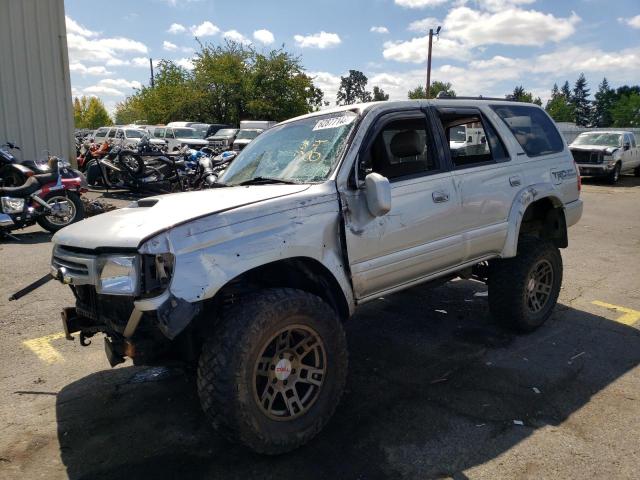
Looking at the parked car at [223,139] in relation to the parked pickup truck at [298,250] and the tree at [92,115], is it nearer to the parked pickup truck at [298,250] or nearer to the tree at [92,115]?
the parked pickup truck at [298,250]

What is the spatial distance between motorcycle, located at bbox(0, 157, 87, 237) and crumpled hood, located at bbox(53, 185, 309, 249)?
605 cm

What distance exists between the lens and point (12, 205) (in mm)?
8188

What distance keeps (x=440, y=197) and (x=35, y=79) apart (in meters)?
10.9

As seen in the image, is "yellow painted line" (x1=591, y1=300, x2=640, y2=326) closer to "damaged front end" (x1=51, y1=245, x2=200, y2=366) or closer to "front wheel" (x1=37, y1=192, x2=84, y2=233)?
"damaged front end" (x1=51, y1=245, x2=200, y2=366)

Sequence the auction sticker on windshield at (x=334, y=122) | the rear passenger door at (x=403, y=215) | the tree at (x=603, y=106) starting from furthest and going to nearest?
1. the tree at (x=603, y=106)
2. the auction sticker on windshield at (x=334, y=122)
3. the rear passenger door at (x=403, y=215)

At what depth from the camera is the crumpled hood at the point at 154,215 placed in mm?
2639

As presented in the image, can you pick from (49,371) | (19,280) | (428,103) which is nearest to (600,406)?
(428,103)

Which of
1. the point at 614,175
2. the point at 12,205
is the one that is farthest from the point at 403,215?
the point at 614,175

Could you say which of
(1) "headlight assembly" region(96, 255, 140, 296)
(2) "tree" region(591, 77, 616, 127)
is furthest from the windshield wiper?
Answer: (2) "tree" region(591, 77, 616, 127)

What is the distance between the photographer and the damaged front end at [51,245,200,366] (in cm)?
250

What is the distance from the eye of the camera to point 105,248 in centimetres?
266

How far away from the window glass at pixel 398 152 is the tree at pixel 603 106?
4440 inches

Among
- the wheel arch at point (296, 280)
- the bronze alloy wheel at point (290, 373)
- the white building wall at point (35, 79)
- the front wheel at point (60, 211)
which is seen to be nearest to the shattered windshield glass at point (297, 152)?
the wheel arch at point (296, 280)

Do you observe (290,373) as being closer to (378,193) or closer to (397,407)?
(397,407)
